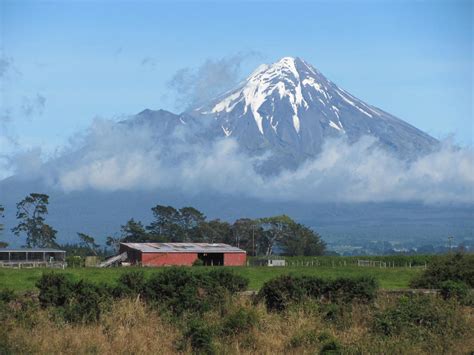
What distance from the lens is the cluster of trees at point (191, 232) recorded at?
91.7 meters

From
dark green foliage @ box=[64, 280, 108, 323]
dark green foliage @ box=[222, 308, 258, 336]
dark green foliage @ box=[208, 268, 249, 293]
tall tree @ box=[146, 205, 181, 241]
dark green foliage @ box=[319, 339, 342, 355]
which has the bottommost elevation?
dark green foliage @ box=[319, 339, 342, 355]

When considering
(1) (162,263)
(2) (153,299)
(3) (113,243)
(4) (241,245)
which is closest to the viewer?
(2) (153,299)

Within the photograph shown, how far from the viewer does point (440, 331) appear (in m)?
15.5

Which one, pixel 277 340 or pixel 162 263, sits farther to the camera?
pixel 162 263

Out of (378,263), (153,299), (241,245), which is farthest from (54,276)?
(241,245)

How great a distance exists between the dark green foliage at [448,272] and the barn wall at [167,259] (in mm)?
33828

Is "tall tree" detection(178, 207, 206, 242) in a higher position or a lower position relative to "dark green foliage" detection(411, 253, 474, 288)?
higher

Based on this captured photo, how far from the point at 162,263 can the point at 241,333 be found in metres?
44.9

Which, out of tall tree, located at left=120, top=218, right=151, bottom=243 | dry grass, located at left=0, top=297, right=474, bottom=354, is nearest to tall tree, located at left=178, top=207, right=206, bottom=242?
tall tree, located at left=120, top=218, right=151, bottom=243

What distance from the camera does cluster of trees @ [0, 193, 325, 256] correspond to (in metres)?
91.7

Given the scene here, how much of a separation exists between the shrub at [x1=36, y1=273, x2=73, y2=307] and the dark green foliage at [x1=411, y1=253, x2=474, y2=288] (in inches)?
444

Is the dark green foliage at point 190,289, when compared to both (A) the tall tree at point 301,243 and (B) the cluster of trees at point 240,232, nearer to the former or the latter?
(B) the cluster of trees at point 240,232

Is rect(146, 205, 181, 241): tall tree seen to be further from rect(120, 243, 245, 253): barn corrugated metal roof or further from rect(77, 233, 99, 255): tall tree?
rect(120, 243, 245, 253): barn corrugated metal roof

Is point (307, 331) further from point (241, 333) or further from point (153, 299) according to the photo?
point (153, 299)
